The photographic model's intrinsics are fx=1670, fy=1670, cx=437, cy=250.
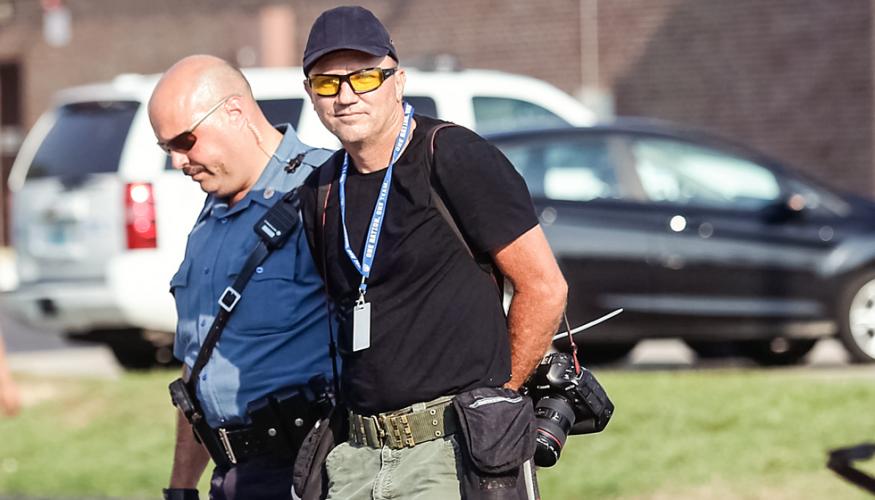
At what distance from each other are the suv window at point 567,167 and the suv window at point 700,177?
0.70ft

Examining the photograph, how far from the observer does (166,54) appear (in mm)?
25609

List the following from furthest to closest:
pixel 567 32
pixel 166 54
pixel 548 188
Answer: pixel 166 54 < pixel 567 32 < pixel 548 188

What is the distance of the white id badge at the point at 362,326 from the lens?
3.69 m

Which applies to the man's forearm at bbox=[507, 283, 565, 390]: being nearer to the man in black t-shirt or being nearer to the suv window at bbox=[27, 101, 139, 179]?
the man in black t-shirt

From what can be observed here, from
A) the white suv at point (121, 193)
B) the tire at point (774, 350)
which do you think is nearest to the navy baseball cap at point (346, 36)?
the white suv at point (121, 193)

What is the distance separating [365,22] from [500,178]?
1.62 ft

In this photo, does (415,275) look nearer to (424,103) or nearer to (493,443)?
(493,443)

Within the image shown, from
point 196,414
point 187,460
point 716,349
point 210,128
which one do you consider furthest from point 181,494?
point 716,349

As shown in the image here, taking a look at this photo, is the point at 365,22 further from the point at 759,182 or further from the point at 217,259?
the point at 759,182

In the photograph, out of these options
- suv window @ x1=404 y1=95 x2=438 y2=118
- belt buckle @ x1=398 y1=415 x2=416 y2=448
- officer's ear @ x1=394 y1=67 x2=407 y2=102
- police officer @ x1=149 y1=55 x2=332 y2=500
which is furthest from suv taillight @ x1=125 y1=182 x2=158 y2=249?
belt buckle @ x1=398 y1=415 x2=416 y2=448

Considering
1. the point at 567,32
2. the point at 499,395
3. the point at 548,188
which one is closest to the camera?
the point at 499,395

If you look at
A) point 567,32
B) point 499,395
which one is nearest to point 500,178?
point 499,395

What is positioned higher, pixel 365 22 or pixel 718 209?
pixel 365 22

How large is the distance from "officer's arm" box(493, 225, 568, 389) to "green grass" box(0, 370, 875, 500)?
3.57 meters
